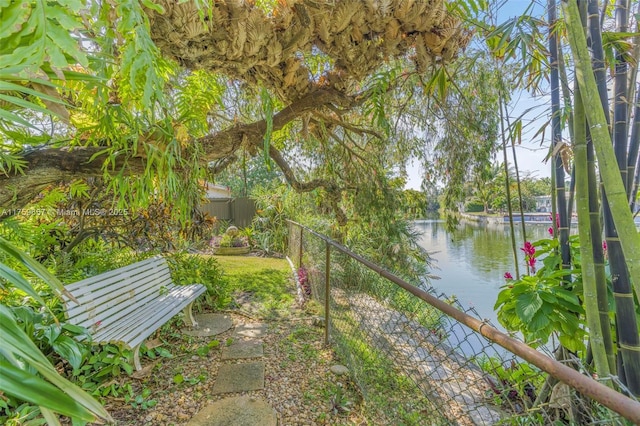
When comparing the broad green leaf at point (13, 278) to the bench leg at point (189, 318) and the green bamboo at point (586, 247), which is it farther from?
the bench leg at point (189, 318)

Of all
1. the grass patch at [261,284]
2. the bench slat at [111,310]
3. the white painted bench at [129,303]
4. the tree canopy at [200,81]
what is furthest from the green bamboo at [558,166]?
the bench slat at [111,310]

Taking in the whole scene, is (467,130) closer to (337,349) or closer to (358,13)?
(358,13)

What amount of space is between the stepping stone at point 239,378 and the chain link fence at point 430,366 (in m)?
0.75

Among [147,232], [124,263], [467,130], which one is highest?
[467,130]

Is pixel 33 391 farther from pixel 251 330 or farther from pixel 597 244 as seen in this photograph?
pixel 251 330

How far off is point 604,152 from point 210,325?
3.55 meters

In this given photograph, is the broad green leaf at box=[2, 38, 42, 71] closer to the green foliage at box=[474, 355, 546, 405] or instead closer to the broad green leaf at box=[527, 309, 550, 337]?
the green foliage at box=[474, 355, 546, 405]

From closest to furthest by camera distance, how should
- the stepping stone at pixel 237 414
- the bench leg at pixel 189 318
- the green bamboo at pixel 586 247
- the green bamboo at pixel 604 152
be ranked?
the green bamboo at pixel 604 152, the green bamboo at pixel 586 247, the stepping stone at pixel 237 414, the bench leg at pixel 189 318

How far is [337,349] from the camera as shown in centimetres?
282

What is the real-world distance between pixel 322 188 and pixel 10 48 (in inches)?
141

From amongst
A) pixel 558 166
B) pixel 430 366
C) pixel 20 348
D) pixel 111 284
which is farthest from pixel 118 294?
pixel 558 166

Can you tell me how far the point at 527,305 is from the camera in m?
1.45

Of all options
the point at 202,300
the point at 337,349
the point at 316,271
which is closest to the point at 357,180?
the point at 316,271

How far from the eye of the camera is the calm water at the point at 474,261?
16.0 ft
